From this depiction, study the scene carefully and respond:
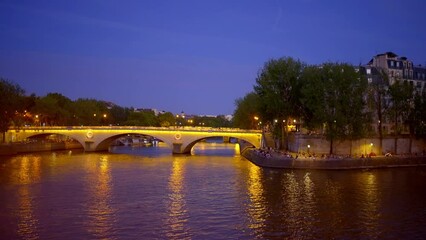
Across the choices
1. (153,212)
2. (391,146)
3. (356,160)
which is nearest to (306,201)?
(153,212)

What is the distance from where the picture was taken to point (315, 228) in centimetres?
2669

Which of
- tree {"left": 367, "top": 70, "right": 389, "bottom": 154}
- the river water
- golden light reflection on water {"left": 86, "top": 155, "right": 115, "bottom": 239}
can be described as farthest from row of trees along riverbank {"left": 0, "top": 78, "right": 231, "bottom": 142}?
tree {"left": 367, "top": 70, "right": 389, "bottom": 154}

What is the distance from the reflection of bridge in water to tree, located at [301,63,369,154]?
21878 millimetres

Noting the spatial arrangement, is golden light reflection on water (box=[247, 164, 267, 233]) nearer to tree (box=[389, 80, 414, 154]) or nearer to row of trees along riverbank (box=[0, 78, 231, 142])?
tree (box=[389, 80, 414, 154])

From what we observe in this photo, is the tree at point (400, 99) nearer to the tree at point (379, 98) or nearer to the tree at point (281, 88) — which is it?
the tree at point (379, 98)

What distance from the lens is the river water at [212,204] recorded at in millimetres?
25922

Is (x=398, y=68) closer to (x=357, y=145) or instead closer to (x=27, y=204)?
(x=357, y=145)

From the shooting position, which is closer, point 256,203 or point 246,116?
point 256,203

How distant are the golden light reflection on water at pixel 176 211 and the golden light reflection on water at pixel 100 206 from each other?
333cm

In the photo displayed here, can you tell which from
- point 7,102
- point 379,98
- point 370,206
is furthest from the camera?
point 7,102

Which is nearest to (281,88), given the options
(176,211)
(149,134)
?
(149,134)

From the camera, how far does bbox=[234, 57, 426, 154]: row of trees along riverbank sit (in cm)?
5909

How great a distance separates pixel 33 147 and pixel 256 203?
64.1 m

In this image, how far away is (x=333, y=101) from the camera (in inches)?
2322
